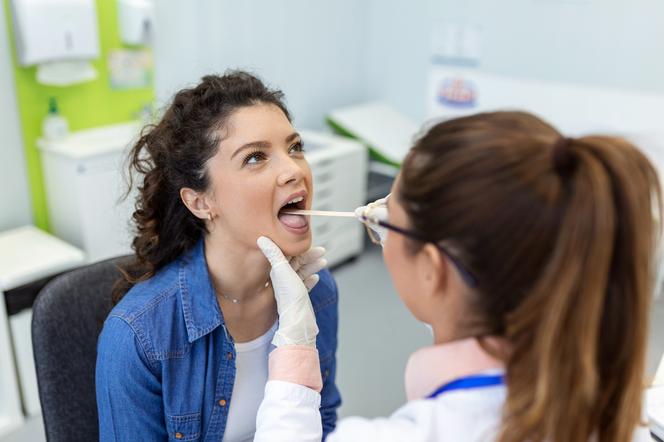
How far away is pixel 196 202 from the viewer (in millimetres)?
1278

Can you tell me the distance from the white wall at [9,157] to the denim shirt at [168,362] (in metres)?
1.60

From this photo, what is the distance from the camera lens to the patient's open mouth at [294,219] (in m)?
1.29

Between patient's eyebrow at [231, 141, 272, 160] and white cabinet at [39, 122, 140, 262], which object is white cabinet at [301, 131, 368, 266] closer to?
white cabinet at [39, 122, 140, 262]

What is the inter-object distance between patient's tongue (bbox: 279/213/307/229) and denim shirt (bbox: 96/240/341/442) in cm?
18

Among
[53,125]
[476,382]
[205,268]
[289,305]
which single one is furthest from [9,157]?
[476,382]

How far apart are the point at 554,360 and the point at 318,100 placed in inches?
134

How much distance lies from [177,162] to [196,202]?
0.09 m

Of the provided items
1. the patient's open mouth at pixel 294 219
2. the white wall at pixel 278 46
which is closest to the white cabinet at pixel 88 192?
the white wall at pixel 278 46

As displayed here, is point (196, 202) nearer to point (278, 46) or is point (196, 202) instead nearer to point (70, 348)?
point (70, 348)

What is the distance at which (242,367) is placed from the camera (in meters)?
1.27

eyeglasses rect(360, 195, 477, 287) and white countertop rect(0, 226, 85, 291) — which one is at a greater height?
eyeglasses rect(360, 195, 477, 287)

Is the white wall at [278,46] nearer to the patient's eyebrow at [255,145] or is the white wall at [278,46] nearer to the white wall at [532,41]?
the white wall at [532,41]

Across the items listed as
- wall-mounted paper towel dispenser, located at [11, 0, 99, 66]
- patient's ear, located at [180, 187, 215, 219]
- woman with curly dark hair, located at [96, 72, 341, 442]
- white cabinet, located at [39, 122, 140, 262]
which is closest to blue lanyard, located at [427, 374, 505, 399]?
woman with curly dark hair, located at [96, 72, 341, 442]

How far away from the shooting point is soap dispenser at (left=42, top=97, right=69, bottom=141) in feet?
8.39
